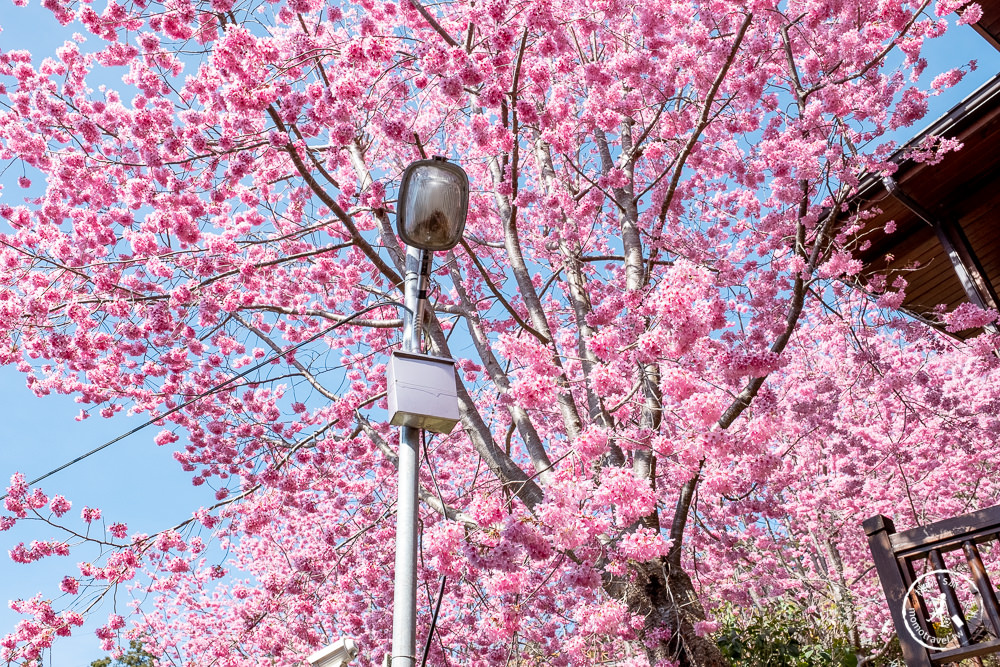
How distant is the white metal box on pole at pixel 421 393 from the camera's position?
10.3 feet

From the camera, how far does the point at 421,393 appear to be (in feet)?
10.5

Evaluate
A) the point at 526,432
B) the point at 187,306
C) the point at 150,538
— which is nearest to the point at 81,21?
the point at 187,306

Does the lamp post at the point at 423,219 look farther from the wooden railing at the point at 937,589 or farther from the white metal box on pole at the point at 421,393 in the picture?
the wooden railing at the point at 937,589

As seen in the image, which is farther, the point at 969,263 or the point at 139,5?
the point at 969,263

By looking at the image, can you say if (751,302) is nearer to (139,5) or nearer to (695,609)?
(695,609)

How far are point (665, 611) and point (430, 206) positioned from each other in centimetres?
345

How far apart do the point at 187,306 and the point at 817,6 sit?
6372 millimetres

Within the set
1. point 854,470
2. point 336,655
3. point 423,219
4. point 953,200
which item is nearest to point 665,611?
point 336,655

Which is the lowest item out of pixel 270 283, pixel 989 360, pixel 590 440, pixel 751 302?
pixel 590 440

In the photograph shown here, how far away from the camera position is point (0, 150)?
8.20 metres

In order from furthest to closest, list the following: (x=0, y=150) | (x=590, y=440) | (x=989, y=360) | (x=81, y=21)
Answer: (x=0, y=150), (x=989, y=360), (x=81, y=21), (x=590, y=440)

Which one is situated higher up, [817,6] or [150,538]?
[817,6]

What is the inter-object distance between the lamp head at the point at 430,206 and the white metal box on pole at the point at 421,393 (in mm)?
636

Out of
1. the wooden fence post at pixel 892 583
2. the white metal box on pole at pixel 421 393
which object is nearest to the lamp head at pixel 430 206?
the white metal box on pole at pixel 421 393
